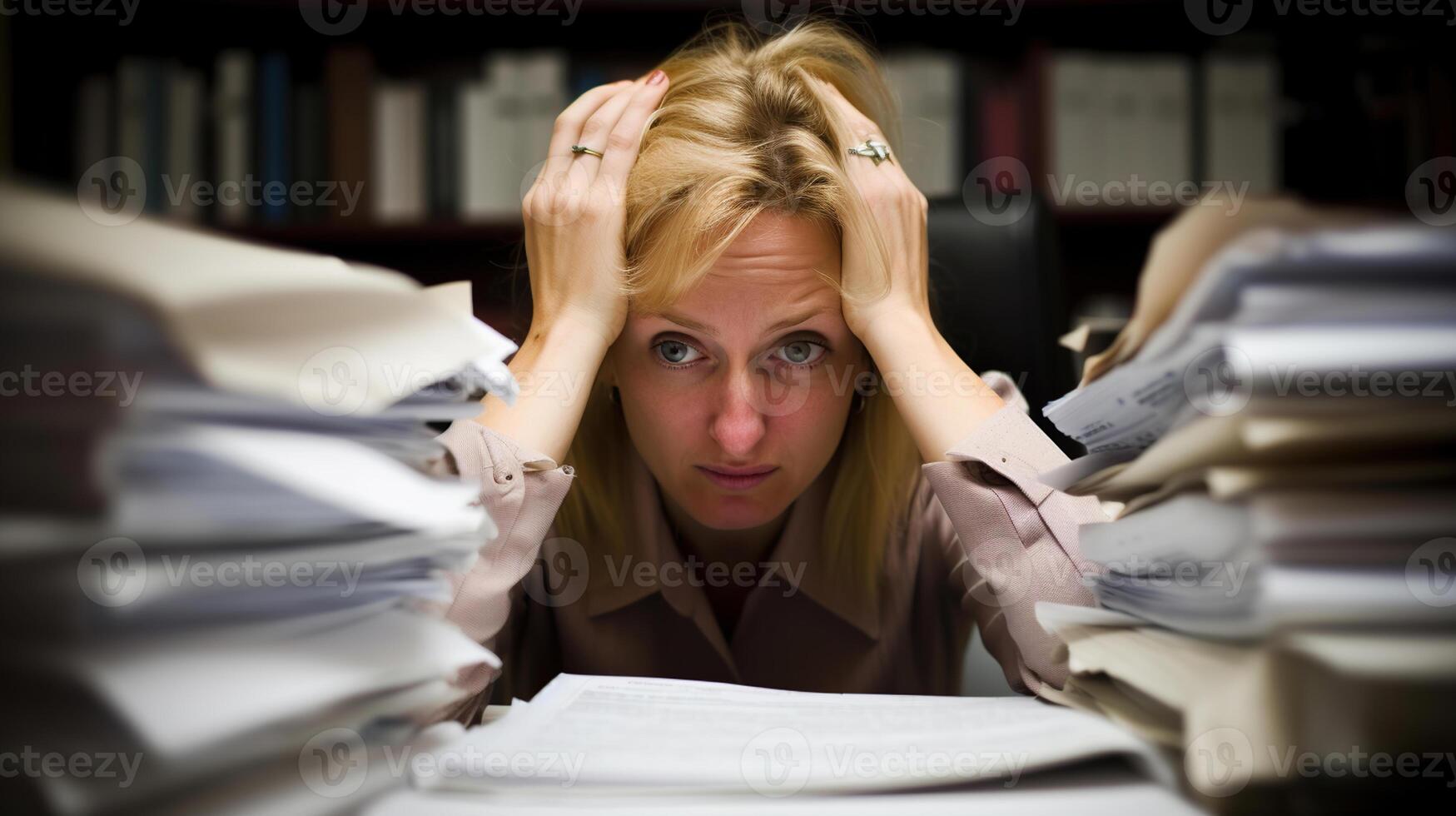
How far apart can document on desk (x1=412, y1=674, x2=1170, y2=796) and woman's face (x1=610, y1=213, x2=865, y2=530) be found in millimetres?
357

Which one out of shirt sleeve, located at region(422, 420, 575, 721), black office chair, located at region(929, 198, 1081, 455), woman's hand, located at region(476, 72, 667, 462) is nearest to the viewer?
shirt sleeve, located at region(422, 420, 575, 721)

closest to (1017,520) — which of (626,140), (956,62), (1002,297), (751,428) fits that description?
(751,428)

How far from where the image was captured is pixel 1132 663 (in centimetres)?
41

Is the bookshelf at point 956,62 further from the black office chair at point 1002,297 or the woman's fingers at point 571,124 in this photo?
the woman's fingers at point 571,124

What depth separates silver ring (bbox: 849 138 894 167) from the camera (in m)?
0.87

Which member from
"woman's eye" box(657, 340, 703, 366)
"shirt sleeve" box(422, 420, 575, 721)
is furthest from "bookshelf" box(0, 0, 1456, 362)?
"shirt sleeve" box(422, 420, 575, 721)

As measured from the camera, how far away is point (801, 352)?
2.77ft

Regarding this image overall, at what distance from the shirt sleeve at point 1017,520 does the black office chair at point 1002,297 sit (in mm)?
617

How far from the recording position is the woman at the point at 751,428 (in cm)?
64

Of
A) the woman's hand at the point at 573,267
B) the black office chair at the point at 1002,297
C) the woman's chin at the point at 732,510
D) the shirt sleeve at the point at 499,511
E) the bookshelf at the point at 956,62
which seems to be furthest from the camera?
the bookshelf at the point at 956,62

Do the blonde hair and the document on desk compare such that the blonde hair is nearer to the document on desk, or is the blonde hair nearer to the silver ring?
the silver ring

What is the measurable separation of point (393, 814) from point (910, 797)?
19 centimetres

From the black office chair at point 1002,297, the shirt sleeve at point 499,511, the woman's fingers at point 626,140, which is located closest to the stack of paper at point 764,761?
the shirt sleeve at point 499,511

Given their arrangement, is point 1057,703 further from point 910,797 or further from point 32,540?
point 32,540
